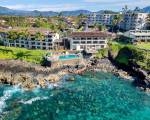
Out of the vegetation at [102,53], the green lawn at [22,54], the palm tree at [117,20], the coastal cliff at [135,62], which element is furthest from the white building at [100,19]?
the green lawn at [22,54]

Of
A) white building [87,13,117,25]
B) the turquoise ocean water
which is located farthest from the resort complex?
white building [87,13,117,25]

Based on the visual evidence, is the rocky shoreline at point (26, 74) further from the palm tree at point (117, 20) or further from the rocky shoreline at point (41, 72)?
the palm tree at point (117, 20)

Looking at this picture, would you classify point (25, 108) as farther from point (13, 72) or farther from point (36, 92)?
point (13, 72)

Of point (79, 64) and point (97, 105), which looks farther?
point (79, 64)

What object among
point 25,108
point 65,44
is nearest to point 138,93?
point 25,108

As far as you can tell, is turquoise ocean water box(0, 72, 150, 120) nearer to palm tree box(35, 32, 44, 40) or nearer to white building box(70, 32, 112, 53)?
white building box(70, 32, 112, 53)

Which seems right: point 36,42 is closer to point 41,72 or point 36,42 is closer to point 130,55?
point 41,72

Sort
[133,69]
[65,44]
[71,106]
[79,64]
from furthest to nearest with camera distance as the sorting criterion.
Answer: [65,44]
[79,64]
[133,69]
[71,106]
